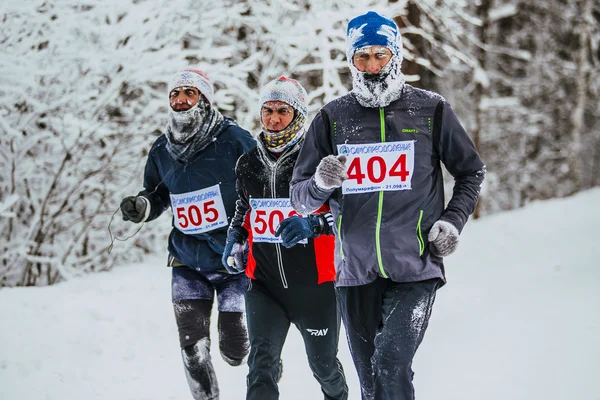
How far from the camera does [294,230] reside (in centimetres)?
328

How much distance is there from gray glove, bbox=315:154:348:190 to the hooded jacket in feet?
1.89

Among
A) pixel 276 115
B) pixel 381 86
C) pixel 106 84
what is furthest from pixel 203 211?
pixel 106 84

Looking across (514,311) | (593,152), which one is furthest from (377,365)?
(593,152)

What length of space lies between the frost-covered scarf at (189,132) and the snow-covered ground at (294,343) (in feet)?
5.85

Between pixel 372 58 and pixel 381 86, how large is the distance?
0.14 meters

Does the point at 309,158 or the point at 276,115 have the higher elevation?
the point at 276,115

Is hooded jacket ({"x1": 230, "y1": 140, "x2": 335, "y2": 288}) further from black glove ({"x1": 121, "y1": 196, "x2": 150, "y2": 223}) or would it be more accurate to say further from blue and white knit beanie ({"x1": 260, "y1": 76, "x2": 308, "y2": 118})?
black glove ({"x1": 121, "y1": 196, "x2": 150, "y2": 223})

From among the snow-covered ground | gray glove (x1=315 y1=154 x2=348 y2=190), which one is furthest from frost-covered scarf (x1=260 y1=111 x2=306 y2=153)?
the snow-covered ground

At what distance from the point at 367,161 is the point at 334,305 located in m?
0.91

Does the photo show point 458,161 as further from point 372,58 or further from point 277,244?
point 277,244

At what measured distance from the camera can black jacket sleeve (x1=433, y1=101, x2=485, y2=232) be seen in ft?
A: 9.70

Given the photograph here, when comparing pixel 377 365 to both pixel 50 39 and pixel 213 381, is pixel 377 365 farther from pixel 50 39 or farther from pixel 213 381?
pixel 50 39

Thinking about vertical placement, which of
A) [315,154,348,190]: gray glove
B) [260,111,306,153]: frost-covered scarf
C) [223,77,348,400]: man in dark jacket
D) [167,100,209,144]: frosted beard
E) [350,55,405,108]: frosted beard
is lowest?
[223,77,348,400]: man in dark jacket

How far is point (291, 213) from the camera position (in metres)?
3.56
